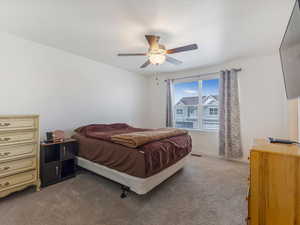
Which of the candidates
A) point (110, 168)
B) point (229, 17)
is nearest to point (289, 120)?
point (229, 17)

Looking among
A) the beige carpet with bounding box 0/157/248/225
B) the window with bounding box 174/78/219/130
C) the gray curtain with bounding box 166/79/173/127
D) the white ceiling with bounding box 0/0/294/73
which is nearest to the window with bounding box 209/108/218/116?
the window with bounding box 174/78/219/130

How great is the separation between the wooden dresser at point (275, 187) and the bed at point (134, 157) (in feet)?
3.84

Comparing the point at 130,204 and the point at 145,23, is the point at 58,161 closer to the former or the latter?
the point at 130,204

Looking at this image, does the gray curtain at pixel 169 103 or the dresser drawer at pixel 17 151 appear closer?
the dresser drawer at pixel 17 151

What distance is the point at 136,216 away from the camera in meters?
1.71

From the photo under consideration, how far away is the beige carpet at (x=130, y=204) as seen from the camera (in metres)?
1.65

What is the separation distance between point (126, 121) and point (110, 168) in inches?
94.0

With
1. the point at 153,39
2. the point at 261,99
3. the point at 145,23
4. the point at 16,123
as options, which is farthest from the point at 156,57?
the point at 261,99

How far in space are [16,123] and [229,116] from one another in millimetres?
4089

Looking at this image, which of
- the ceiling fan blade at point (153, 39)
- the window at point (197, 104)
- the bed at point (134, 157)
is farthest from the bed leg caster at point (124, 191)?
the window at point (197, 104)

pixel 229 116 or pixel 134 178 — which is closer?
pixel 134 178

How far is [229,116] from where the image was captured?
363 centimetres

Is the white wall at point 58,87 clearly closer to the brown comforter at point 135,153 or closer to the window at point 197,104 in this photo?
the brown comforter at point 135,153

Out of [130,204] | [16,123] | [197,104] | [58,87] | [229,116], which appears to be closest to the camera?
[130,204]
